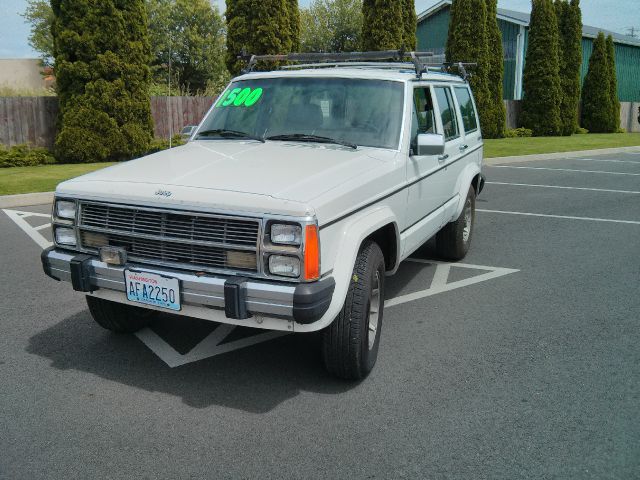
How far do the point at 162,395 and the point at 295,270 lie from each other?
3.95 ft

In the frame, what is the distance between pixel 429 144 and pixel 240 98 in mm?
1723

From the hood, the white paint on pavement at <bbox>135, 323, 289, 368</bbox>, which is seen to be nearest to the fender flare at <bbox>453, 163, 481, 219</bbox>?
the hood

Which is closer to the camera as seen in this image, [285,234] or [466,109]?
[285,234]

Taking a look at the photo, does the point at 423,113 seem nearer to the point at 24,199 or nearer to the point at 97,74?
the point at 24,199

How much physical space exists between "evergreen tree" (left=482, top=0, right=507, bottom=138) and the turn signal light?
23362 millimetres

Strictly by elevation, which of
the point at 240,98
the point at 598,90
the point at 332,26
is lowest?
the point at 240,98

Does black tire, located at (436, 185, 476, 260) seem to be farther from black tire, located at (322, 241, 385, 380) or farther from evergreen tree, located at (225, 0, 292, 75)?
evergreen tree, located at (225, 0, 292, 75)

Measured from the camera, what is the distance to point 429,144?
442 centimetres

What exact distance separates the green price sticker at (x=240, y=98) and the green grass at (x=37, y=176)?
6689mm

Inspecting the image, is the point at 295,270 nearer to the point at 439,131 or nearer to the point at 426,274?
the point at 439,131

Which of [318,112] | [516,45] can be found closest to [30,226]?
[318,112]

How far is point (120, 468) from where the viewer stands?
9.58 feet

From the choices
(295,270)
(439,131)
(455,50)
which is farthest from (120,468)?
(455,50)

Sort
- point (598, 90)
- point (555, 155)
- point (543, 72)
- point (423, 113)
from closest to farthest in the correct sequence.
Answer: point (423, 113) → point (555, 155) → point (543, 72) → point (598, 90)
